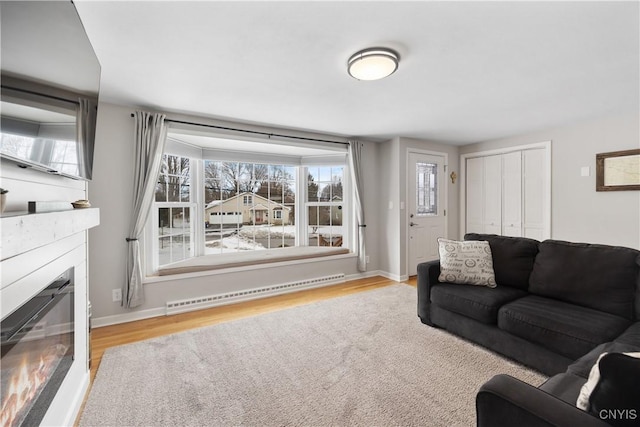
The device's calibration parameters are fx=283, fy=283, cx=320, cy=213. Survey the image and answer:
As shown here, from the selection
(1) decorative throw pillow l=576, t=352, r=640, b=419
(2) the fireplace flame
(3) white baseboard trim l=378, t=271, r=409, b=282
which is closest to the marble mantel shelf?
(2) the fireplace flame

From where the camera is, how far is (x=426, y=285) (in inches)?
107

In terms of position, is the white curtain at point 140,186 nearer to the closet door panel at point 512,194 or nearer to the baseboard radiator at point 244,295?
the baseboard radiator at point 244,295

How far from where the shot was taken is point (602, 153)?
11.5ft

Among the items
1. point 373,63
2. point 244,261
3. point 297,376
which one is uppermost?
point 373,63

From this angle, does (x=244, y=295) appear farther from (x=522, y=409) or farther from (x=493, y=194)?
(x=493, y=194)

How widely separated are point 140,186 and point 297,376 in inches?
94.2

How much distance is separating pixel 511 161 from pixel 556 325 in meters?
3.38

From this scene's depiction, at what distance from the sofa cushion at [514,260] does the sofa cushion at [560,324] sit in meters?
0.34

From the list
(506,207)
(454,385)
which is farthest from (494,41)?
(506,207)

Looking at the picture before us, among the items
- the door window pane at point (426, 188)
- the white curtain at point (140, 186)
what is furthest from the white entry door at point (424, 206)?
the white curtain at point (140, 186)

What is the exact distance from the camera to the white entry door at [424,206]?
4547mm

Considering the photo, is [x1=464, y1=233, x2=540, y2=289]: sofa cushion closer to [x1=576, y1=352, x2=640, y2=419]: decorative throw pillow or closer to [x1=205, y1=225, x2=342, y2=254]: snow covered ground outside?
[x1=576, y1=352, x2=640, y2=419]: decorative throw pillow

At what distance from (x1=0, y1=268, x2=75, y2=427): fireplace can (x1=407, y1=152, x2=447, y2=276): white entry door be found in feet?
13.4

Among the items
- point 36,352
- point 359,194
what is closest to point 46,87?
point 36,352
